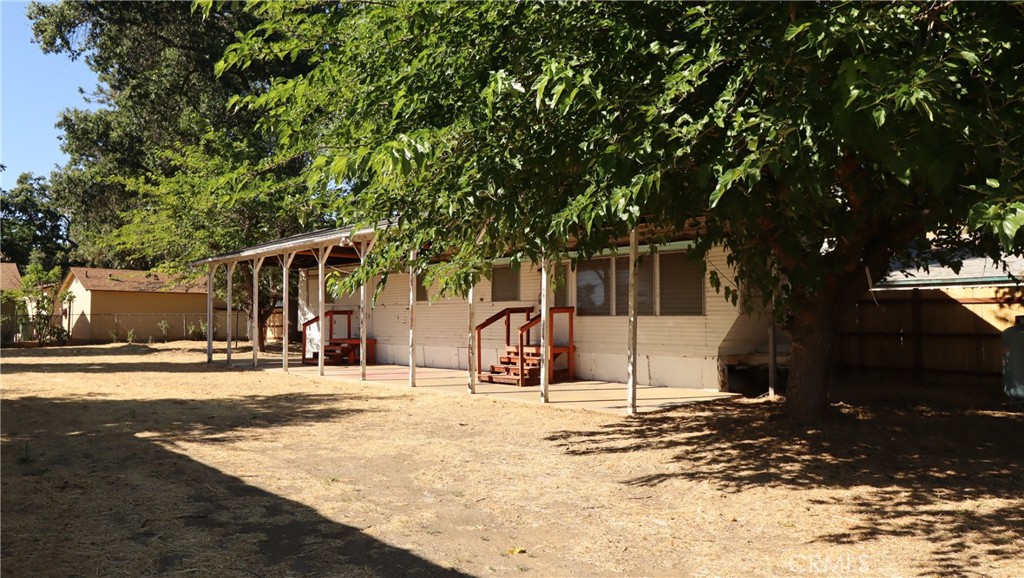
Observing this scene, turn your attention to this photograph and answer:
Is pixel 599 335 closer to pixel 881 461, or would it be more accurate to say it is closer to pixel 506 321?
pixel 506 321

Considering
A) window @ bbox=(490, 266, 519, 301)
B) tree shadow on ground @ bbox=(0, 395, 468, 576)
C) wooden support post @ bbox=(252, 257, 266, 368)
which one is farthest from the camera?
wooden support post @ bbox=(252, 257, 266, 368)

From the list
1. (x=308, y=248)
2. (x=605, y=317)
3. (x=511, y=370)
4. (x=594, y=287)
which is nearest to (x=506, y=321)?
(x=511, y=370)

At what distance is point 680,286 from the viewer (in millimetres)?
13156

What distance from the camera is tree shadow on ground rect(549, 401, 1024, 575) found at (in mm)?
5133

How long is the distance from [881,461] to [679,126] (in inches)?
161

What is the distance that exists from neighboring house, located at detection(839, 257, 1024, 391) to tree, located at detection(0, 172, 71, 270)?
55.9 metres

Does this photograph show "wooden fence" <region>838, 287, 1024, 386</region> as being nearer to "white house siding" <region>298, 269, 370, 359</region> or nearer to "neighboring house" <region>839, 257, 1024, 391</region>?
"neighboring house" <region>839, 257, 1024, 391</region>

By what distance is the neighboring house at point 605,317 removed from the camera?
12.7 metres

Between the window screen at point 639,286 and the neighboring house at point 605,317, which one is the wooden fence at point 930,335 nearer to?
the neighboring house at point 605,317

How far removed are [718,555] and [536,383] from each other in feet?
32.6

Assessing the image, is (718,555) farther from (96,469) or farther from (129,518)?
(96,469)

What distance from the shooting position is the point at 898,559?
14.9 feet

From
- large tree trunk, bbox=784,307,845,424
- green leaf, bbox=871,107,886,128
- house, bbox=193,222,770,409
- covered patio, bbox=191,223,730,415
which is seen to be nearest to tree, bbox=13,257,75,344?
covered patio, bbox=191,223,730,415

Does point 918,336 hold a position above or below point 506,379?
above
